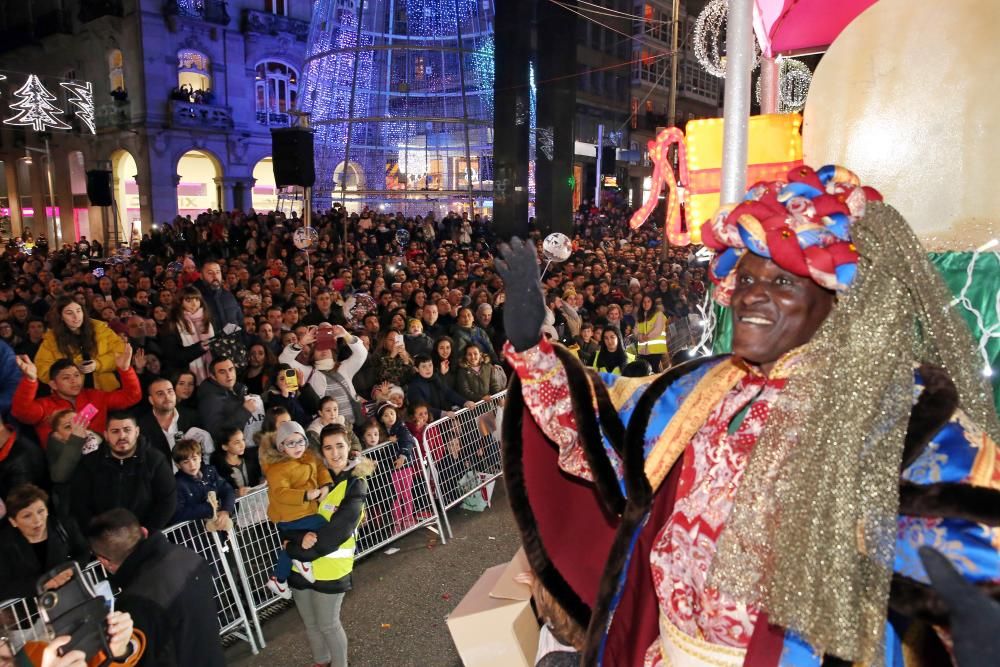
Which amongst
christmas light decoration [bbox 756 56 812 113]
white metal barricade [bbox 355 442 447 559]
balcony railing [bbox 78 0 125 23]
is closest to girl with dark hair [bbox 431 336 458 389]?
white metal barricade [bbox 355 442 447 559]

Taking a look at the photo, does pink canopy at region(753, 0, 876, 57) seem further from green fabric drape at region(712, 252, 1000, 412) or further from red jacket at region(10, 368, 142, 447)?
red jacket at region(10, 368, 142, 447)

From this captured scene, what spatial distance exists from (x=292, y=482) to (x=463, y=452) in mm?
2653

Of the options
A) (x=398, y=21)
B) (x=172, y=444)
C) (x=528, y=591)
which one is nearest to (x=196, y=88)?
(x=398, y=21)

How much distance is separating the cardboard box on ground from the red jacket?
3109 mm

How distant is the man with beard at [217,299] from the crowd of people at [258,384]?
0.06 ft

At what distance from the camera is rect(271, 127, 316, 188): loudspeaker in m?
12.5

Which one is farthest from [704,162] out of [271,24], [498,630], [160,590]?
[271,24]

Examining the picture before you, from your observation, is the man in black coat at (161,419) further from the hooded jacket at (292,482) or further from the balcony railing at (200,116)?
the balcony railing at (200,116)

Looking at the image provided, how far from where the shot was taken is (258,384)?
6598 millimetres

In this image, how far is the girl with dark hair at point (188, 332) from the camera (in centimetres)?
643

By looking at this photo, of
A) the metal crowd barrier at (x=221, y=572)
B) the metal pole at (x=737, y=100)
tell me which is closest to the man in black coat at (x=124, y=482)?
the metal crowd barrier at (x=221, y=572)

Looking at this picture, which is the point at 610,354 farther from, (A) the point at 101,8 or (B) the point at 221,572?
(A) the point at 101,8

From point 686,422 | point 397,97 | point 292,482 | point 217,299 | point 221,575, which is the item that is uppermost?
point 397,97

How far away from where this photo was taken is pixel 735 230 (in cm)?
194
